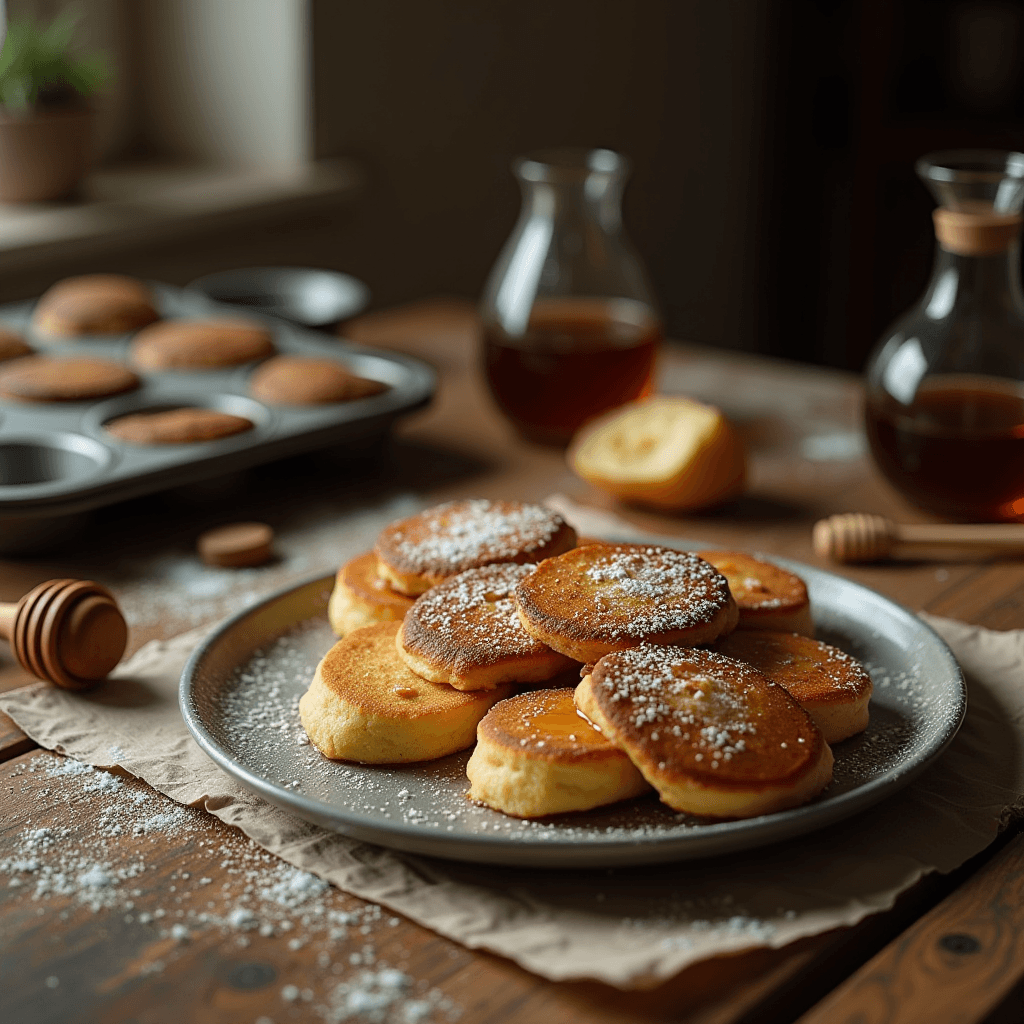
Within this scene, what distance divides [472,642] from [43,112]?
64.4 inches

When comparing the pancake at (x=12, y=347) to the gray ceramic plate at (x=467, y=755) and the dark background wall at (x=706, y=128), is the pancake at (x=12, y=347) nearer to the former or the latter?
the gray ceramic plate at (x=467, y=755)

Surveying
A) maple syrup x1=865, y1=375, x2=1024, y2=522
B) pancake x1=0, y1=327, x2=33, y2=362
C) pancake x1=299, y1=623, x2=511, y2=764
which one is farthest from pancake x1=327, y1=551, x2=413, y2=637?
pancake x1=0, y1=327, x2=33, y2=362

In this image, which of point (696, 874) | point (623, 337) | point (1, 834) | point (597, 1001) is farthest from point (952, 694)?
point (623, 337)

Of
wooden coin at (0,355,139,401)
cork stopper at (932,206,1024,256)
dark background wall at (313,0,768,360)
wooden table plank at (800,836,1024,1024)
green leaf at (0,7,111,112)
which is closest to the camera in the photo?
wooden table plank at (800,836,1024,1024)

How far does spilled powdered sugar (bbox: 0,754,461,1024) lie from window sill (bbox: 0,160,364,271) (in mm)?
1492

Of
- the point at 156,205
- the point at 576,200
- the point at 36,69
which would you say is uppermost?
the point at 36,69

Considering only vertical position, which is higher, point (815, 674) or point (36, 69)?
point (36, 69)

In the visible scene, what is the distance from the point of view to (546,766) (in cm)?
71

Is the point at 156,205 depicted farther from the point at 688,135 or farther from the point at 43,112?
the point at 688,135

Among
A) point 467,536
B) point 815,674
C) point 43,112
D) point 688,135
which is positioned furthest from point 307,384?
point 688,135

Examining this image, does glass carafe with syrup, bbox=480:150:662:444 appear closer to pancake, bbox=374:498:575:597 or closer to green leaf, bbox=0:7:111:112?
pancake, bbox=374:498:575:597

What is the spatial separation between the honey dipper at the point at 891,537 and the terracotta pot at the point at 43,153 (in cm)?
152

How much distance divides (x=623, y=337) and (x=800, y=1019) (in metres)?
0.97

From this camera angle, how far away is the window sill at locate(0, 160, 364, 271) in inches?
83.2
